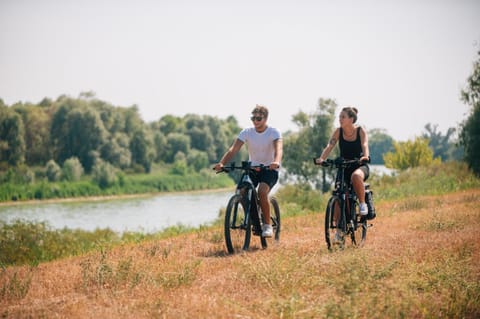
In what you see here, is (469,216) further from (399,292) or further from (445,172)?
(445,172)

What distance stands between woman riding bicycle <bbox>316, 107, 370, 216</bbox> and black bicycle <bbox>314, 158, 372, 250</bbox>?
13 cm

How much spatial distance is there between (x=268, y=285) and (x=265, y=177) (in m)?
2.63

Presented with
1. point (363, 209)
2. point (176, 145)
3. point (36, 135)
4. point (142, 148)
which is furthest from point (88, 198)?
point (363, 209)

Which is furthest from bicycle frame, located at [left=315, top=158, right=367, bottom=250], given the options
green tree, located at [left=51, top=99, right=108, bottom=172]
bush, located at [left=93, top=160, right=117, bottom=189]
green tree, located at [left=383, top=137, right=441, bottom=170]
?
green tree, located at [left=51, top=99, right=108, bottom=172]

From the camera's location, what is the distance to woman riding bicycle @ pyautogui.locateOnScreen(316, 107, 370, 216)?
7340 mm

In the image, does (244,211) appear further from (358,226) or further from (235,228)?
(358,226)

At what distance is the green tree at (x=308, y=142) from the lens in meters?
49.5

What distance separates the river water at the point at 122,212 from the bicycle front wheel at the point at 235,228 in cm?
2903

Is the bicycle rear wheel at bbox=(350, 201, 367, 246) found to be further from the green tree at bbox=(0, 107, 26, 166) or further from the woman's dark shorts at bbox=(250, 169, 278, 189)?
the green tree at bbox=(0, 107, 26, 166)

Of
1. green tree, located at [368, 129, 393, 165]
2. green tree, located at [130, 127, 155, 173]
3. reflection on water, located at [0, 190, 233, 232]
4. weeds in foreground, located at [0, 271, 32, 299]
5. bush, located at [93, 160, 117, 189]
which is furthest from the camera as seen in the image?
green tree, located at [368, 129, 393, 165]

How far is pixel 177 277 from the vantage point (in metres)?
5.70

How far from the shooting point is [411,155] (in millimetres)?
50312

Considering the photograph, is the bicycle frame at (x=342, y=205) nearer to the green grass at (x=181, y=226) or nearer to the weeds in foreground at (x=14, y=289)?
the green grass at (x=181, y=226)

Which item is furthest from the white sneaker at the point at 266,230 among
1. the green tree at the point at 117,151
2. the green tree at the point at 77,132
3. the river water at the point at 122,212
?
the green tree at the point at 117,151
